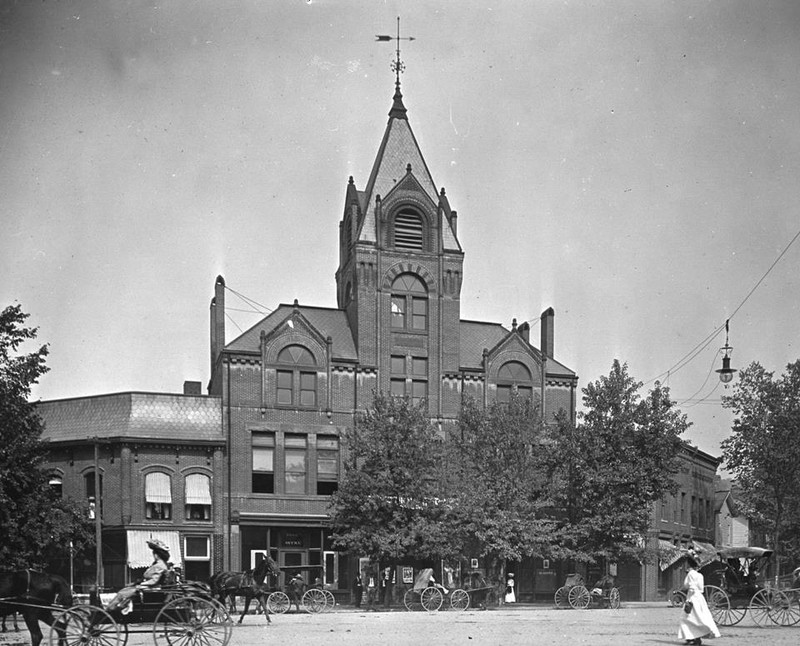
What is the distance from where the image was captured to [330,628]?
2291 centimetres

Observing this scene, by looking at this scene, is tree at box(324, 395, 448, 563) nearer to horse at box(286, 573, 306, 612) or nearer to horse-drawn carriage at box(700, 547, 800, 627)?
horse at box(286, 573, 306, 612)

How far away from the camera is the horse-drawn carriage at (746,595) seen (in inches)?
903

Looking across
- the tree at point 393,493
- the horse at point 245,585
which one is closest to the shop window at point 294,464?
the tree at point 393,493

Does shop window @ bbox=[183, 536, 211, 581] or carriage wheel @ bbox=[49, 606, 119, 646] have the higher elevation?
carriage wheel @ bbox=[49, 606, 119, 646]

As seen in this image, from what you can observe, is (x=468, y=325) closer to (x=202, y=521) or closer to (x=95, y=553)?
(x=202, y=521)

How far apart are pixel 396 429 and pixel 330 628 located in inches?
605

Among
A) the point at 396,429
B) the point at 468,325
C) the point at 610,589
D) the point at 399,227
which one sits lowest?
the point at 610,589

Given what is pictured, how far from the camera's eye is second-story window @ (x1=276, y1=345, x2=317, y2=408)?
43969 millimetres

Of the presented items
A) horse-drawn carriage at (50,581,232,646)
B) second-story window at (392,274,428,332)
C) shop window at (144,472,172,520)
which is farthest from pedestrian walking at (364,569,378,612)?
horse-drawn carriage at (50,581,232,646)

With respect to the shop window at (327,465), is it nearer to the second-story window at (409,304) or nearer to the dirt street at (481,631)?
the second-story window at (409,304)

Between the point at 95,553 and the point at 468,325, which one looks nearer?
the point at 95,553

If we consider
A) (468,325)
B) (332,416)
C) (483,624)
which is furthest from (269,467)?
(483,624)

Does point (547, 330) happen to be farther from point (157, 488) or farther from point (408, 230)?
point (157, 488)

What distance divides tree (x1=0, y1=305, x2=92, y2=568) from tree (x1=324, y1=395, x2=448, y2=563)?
1078 centimetres
